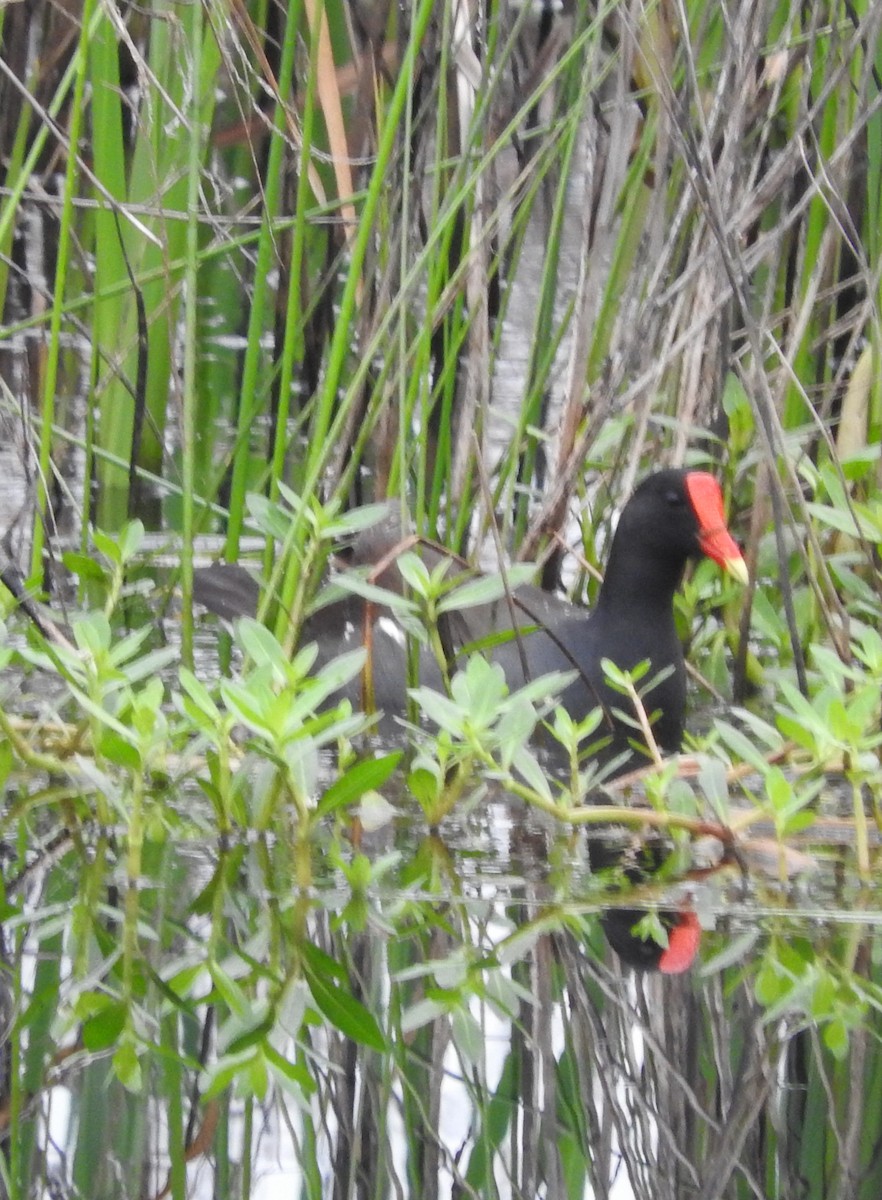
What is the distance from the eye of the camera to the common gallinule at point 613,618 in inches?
102

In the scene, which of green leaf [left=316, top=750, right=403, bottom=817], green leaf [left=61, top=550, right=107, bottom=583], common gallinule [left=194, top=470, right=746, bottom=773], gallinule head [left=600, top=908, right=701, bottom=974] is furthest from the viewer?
common gallinule [left=194, top=470, right=746, bottom=773]

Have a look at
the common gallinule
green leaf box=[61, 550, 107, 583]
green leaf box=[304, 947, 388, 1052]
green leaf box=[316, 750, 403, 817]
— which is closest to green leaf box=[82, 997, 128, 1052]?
green leaf box=[304, 947, 388, 1052]

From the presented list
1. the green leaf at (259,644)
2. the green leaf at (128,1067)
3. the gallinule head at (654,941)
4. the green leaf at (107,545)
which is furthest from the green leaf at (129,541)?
the green leaf at (128,1067)

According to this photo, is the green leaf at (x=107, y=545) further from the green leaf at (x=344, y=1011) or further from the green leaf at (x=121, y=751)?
the green leaf at (x=344, y=1011)

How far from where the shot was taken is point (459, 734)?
1.88 meters

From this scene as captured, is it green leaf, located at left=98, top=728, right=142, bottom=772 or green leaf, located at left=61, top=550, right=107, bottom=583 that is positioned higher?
green leaf, located at left=98, top=728, right=142, bottom=772

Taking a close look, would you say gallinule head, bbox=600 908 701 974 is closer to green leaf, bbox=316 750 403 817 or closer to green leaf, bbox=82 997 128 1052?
green leaf, bbox=316 750 403 817

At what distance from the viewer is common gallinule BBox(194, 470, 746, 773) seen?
8.48ft

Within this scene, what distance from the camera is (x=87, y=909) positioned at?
5.54 ft

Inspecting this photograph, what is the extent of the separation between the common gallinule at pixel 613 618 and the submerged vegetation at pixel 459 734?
0.08 m

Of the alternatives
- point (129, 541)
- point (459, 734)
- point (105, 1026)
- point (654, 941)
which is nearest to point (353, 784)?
point (459, 734)

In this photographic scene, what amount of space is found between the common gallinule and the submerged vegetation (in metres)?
0.08

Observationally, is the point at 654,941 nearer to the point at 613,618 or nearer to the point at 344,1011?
the point at 344,1011

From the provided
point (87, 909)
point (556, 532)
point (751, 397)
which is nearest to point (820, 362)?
point (556, 532)
